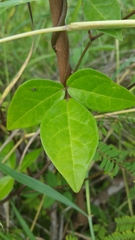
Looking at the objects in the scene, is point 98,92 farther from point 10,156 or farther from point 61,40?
point 10,156

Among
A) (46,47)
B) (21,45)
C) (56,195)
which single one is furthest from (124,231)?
(46,47)

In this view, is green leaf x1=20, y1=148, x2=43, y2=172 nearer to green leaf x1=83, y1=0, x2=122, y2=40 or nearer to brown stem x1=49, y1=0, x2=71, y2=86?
brown stem x1=49, y1=0, x2=71, y2=86

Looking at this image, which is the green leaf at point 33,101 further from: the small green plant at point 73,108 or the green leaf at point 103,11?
the green leaf at point 103,11

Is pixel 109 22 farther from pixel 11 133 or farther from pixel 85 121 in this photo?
pixel 11 133

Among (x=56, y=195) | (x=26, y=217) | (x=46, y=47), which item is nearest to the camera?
(x=56, y=195)

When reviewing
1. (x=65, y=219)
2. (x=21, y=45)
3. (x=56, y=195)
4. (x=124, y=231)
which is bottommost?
(x=65, y=219)

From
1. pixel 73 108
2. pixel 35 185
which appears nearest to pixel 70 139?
pixel 73 108

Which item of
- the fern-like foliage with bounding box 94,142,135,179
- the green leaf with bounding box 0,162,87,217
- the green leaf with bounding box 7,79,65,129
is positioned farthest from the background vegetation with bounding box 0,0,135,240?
the green leaf with bounding box 7,79,65,129

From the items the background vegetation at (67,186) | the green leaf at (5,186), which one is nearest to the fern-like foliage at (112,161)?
the background vegetation at (67,186)
